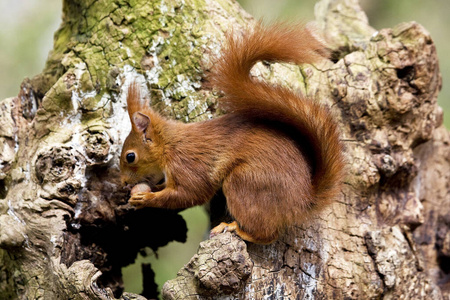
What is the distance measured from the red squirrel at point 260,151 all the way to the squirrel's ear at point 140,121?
14cm

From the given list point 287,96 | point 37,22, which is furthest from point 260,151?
point 37,22

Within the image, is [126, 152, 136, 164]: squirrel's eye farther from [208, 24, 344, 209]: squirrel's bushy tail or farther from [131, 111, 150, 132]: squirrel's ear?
[208, 24, 344, 209]: squirrel's bushy tail

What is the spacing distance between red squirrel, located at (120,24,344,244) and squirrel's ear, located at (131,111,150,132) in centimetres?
14

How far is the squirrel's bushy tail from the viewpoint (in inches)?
70.0

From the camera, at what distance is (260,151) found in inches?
71.2

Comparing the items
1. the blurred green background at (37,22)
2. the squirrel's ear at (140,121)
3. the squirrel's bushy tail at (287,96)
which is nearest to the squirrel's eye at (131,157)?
the squirrel's ear at (140,121)

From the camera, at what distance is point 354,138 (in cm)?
220

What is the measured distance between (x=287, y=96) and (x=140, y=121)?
0.64 metres

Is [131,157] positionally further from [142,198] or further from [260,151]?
[260,151]

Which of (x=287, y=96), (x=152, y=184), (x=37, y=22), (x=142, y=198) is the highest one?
(x=37, y=22)

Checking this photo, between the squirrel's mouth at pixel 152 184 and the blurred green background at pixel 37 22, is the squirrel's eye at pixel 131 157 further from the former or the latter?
the blurred green background at pixel 37 22

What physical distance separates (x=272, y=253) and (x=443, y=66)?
402 centimetres

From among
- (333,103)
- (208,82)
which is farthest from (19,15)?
(333,103)

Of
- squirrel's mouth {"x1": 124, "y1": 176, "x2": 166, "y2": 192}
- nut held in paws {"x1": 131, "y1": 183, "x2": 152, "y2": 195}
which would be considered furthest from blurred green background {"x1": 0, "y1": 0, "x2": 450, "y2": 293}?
nut held in paws {"x1": 131, "y1": 183, "x2": 152, "y2": 195}
